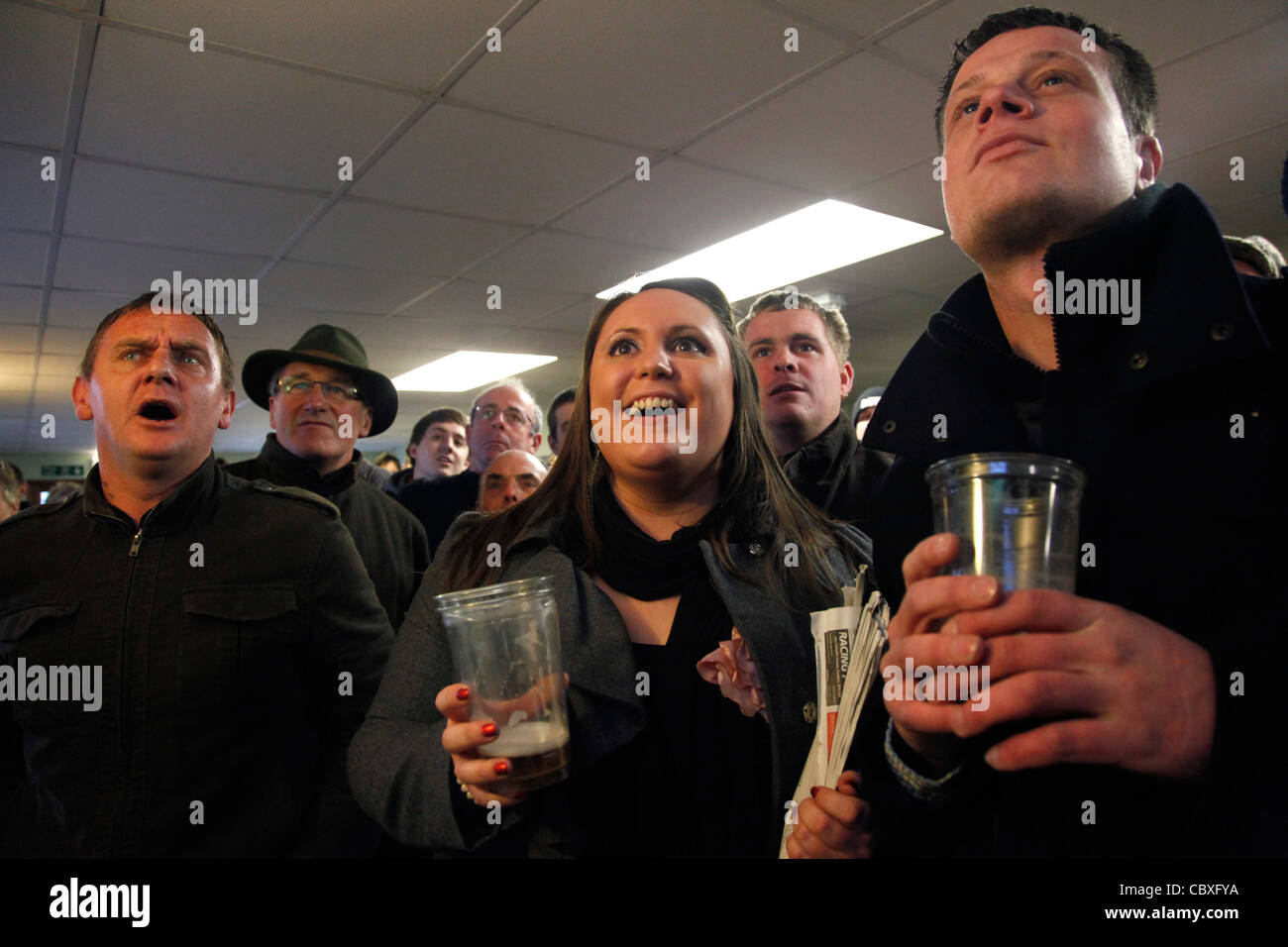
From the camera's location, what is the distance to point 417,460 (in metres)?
4.33

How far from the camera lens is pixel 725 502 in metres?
1.30

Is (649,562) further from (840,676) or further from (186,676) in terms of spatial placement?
(186,676)

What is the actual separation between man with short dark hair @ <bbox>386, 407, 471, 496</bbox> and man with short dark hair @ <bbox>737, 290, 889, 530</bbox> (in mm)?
2240

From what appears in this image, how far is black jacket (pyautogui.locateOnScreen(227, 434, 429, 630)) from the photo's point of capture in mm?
2301

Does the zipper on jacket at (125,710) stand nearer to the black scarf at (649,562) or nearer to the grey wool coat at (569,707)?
the grey wool coat at (569,707)

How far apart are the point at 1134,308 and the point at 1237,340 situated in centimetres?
11

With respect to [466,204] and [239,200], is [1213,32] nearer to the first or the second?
[466,204]

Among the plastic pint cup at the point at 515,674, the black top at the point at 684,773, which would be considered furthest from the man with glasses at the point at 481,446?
the plastic pint cup at the point at 515,674

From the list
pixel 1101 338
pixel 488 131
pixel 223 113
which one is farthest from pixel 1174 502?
pixel 223 113

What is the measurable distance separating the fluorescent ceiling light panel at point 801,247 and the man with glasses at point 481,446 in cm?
99

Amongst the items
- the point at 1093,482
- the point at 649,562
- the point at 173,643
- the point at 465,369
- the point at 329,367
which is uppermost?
the point at 465,369

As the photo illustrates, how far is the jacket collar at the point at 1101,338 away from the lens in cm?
72

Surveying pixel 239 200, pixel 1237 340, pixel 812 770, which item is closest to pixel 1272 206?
pixel 1237 340

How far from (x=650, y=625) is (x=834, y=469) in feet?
3.73
